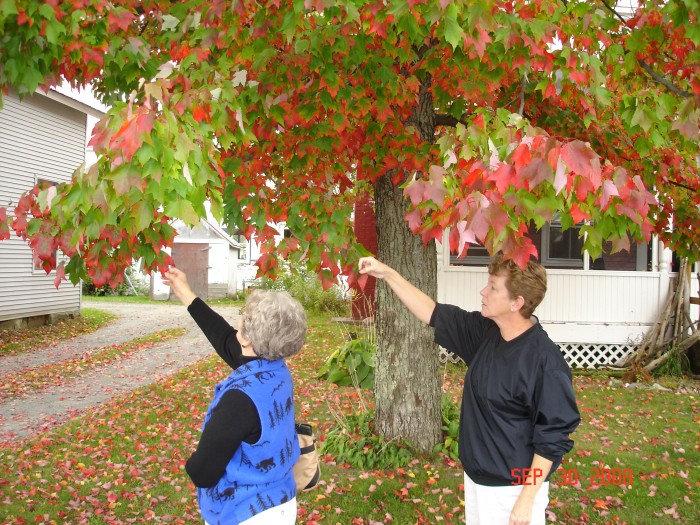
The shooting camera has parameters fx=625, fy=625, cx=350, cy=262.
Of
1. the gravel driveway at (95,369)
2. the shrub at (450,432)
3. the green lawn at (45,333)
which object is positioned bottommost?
the gravel driveway at (95,369)

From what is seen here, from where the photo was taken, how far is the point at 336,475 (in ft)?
18.1

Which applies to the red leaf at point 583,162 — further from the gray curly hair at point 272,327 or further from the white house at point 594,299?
the white house at point 594,299

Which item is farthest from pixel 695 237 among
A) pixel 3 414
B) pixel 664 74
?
pixel 3 414

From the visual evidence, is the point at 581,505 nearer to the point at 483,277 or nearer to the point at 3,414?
the point at 483,277

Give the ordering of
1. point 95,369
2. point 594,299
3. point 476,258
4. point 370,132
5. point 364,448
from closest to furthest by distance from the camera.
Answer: point 370,132 < point 364,448 < point 594,299 < point 95,369 < point 476,258

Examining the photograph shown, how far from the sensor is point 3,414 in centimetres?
800

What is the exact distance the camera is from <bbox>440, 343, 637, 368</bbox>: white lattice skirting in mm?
10648

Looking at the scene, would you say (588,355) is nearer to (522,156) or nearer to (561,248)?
(561,248)

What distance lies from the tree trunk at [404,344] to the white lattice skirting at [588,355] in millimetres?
4722

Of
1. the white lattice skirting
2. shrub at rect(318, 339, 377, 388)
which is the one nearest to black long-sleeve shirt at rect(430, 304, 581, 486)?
shrub at rect(318, 339, 377, 388)

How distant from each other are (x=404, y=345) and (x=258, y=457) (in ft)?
11.6

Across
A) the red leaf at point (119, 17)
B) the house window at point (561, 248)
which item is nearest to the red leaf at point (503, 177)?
the red leaf at point (119, 17)

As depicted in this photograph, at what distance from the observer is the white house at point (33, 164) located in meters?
14.4

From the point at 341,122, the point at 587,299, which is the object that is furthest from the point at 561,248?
the point at 341,122
